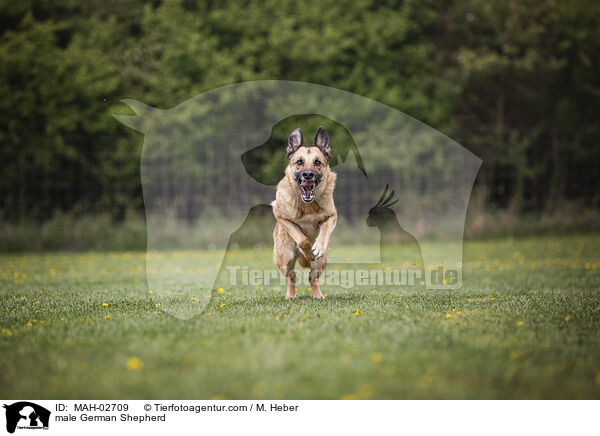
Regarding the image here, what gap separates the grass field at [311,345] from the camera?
2.42 metres

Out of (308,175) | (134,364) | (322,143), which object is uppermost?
(322,143)

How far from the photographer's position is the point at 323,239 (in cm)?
465

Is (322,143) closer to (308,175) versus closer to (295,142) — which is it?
(295,142)

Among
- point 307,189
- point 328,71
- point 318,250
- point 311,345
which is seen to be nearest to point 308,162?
point 307,189

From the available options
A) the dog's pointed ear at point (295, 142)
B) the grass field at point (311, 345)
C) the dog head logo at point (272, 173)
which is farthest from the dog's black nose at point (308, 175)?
the dog head logo at point (272, 173)

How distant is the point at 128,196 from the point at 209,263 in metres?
7.43

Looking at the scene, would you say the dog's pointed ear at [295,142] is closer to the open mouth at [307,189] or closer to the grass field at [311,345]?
the open mouth at [307,189]

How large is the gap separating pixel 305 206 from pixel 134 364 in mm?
2456

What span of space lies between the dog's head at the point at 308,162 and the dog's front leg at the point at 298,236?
12.2 inches

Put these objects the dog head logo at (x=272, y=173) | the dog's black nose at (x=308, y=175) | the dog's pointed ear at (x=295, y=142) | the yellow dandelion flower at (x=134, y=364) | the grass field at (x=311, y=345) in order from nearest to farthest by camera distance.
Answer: the grass field at (x=311, y=345) → the yellow dandelion flower at (x=134, y=364) → the dog's black nose at (x=308, y=175) → the dog's pointed ear at (x=295, y=142) → the dog head logo at (x=272, y=173)

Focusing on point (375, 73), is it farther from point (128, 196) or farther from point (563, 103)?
point (128, 196)

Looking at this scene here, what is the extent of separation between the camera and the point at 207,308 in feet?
15.0


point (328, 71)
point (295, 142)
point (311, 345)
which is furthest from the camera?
point (328, 71)

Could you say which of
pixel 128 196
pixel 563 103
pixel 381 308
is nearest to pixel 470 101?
pixel 563 103
